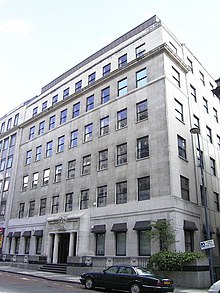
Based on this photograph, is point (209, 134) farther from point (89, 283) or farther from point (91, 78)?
point (89, 283)

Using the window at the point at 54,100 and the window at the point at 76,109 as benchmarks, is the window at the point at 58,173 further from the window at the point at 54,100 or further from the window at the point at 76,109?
the window at the point at 54,100

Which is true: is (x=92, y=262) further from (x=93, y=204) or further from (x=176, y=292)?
(x=176, y=292)

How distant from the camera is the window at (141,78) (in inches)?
1153

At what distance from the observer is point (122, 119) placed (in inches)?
1169

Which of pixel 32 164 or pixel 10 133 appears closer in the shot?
pixel 32 164

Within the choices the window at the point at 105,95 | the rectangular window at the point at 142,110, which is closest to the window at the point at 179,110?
the rectangular window at the point at 142,110

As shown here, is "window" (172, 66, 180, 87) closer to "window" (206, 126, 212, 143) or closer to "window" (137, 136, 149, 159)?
"window" (206, 126, 212, 143)

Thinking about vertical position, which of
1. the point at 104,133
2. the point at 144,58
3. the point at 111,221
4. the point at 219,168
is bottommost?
the point at 111,221

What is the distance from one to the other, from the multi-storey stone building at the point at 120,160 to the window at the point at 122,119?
107mm

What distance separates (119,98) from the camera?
101ft

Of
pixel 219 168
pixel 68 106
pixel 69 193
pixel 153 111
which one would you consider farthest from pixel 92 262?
pixel 68 106

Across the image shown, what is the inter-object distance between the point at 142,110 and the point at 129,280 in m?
16.6

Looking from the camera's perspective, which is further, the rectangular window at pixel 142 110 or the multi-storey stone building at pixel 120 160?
the rectangular window at pixel 142 110

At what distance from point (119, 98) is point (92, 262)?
1611cm
